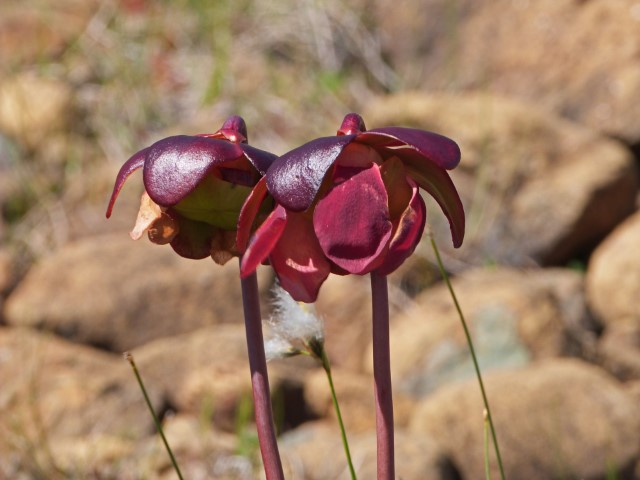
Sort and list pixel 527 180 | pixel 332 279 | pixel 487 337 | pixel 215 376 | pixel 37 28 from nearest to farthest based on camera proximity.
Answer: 1. pixel 215 376
2. pixel 487 337
3. pixel 332 279
4. pixel 527 180
5. pixel 37 28

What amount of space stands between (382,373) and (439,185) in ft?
0.56

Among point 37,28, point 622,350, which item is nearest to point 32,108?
point 37,28

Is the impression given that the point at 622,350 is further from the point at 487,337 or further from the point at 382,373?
the point at 382,373

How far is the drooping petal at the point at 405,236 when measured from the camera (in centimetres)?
→ 95

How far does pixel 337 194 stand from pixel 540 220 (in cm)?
422

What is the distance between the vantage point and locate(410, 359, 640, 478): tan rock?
10.1ft

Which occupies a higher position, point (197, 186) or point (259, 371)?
point (197, 186)

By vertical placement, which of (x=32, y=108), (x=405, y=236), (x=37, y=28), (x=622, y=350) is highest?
(x=37, y=28)

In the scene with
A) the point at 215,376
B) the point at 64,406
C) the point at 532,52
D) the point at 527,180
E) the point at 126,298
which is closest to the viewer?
the point at 64,406

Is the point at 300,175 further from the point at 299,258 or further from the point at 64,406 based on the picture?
the point at 64,406

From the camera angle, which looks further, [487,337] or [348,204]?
[487,337]

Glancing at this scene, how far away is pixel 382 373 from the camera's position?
983mm

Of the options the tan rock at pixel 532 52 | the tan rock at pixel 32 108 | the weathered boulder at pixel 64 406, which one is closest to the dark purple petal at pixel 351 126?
the weathered boulder at pixel 64 406

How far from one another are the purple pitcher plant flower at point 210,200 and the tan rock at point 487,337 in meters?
2.88
